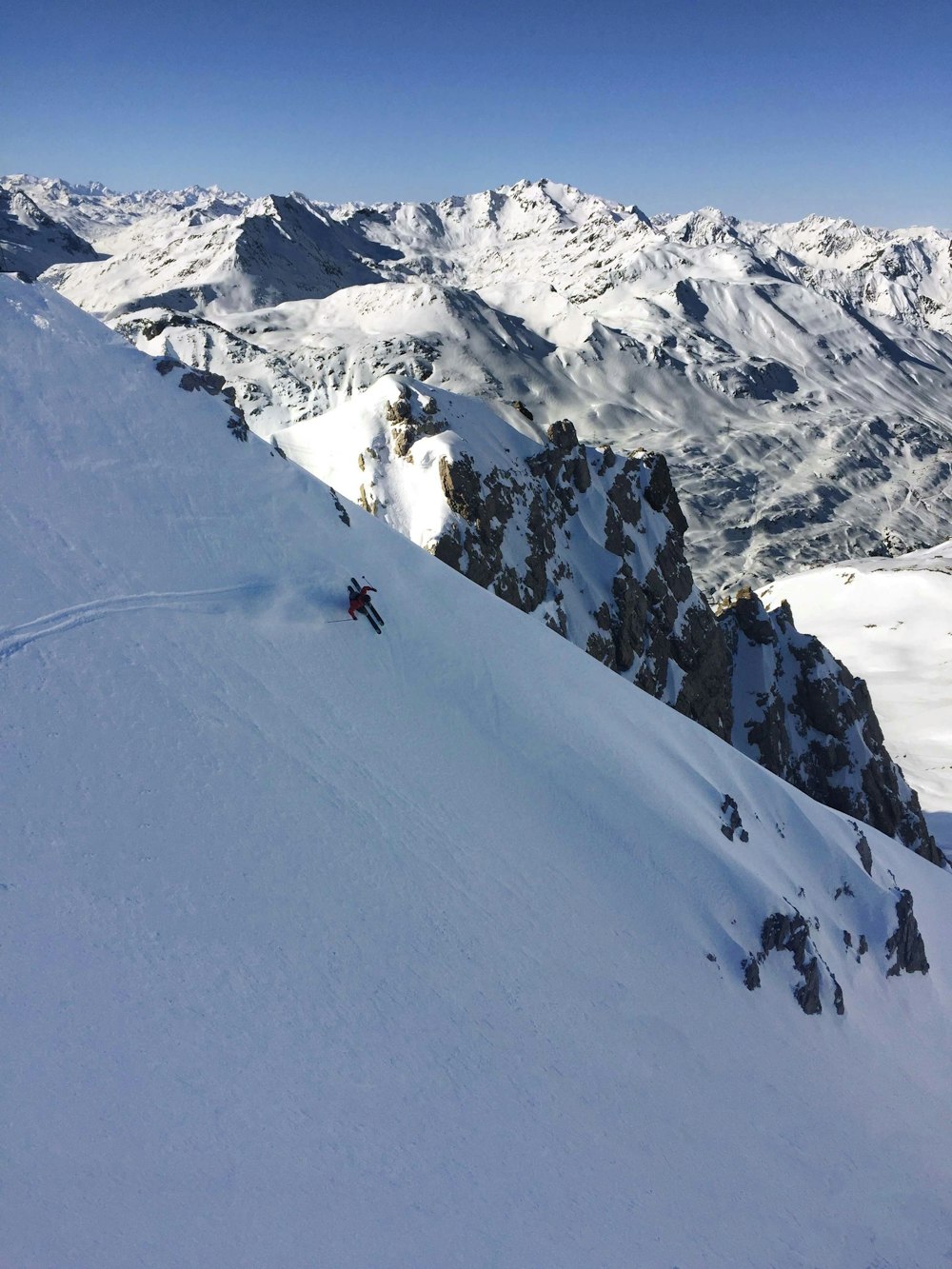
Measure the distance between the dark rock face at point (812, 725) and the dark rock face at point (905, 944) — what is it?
18410 millimetres

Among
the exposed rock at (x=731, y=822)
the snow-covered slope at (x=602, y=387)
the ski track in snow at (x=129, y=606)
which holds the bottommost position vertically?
the exposed rock at (x=731, y=822)

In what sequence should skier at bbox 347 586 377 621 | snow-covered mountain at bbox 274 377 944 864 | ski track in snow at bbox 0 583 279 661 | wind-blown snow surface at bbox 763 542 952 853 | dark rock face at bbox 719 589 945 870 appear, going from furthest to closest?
wind-blown snow surface at bbox 763 542 952 853
dark rock face at bbox 719 589 945 870
snow-covered mountain at bbox 274 377 944 864
skier at bbox 347 586 377 621
ski track in snow at bbox 0 583 279 661

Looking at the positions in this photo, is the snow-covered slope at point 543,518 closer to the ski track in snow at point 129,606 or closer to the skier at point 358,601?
the skier at point 358,601

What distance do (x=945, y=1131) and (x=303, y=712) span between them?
23.5m

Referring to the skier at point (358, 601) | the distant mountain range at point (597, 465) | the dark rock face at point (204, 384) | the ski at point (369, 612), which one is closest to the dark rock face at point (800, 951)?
the ski at point (369, 612)

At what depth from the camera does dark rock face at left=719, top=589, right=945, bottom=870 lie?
48281 mm

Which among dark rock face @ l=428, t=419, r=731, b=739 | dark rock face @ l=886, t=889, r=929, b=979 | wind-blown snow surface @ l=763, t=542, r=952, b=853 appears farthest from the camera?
wind-blown snow surface @ l=763, t=542, r=952, b=853

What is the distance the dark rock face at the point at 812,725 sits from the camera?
4828cm

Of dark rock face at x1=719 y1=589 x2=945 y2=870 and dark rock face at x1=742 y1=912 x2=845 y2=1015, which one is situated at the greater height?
dark rock face at x1=719 y1=589 x2=945 y2=870

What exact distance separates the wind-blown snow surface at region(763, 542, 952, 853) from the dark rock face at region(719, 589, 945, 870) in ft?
32.5

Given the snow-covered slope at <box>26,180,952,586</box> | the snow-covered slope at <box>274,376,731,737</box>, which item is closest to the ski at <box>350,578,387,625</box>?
the snow-covered slope at <box>274,376,731,737</box>

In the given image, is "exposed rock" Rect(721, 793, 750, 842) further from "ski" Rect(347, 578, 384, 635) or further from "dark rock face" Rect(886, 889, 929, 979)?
"ski" Rect(347, 578, 384, 635)

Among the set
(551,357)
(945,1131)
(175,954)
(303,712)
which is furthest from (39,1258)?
(551,357)

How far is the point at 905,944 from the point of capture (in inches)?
1158
